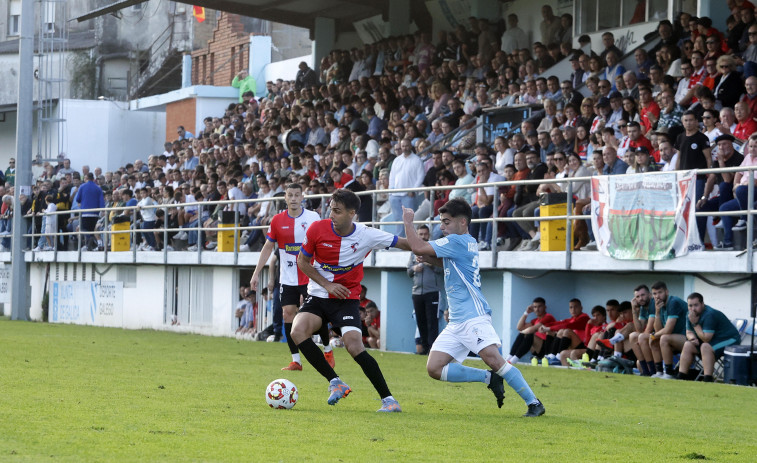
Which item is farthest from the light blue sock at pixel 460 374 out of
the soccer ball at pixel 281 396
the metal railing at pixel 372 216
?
the metal railing at pixel 372 216

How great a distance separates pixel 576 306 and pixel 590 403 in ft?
19.7

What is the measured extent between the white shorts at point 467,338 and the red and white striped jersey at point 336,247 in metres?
0.97

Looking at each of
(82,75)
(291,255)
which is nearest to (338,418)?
(291,255)

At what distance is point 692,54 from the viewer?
60.5 ft

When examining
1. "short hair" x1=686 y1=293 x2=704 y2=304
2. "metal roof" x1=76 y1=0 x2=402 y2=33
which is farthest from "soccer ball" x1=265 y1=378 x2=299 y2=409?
"metal roof" x1=76 y1=0 x2=402 y2=33

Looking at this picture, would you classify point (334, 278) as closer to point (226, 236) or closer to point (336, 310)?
point (336, 310)

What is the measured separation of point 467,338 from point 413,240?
110cm

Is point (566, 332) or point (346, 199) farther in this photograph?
point (566, 332)

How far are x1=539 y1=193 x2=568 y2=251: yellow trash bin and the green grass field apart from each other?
7.48 feet

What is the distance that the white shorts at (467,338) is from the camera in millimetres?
9742

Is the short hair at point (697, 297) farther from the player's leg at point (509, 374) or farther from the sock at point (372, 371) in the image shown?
the sock at point (372, 371)

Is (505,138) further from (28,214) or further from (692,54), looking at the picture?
(28,214)

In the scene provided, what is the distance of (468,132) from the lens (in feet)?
75.6

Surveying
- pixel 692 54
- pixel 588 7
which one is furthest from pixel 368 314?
pixel 588 7
